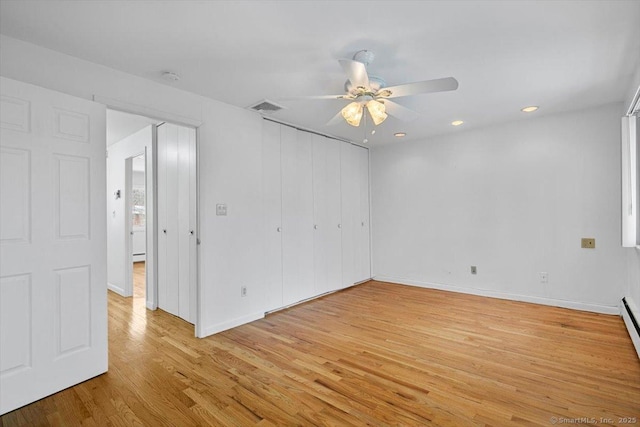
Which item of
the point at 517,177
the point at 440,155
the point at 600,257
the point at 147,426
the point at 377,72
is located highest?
the point at 377,72

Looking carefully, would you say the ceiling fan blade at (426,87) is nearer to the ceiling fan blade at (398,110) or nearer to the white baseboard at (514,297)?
the ceiling fan blade at (398,110)

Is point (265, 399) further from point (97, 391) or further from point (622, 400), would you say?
point (622, 400)

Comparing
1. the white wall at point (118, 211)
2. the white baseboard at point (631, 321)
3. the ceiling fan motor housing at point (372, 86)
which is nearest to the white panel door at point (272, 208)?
the ceiling fan motor housing at point (372, 86)

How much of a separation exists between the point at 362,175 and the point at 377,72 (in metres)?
2.85

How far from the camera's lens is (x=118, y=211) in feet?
16.0

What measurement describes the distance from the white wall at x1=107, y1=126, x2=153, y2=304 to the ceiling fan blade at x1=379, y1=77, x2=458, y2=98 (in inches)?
146

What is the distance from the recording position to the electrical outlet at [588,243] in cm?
357

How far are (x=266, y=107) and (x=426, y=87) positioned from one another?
6.05 feet

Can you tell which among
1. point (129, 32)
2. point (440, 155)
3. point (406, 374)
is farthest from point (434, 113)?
point (129, 32)

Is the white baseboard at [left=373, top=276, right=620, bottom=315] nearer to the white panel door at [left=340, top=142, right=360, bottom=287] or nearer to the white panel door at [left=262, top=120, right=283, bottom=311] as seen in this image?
the white panel door at [left=340, top=142, right=360, bottom=287]

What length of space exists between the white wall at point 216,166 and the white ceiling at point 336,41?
0.41 ft

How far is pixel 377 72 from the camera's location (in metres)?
2.55

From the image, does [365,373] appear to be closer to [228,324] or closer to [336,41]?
[228,324]

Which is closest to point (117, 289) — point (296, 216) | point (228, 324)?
point (228, 324)
